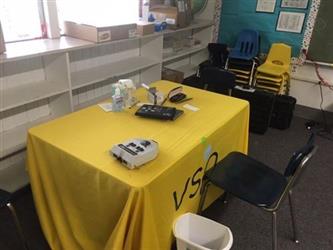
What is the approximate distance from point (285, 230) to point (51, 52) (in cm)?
190

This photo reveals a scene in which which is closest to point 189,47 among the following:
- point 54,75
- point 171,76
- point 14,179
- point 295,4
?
point 171,76

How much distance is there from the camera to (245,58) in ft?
11.1

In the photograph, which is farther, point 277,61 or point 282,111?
point 277,61

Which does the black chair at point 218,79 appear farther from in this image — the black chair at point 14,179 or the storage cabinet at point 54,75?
the black chair at point 14,179

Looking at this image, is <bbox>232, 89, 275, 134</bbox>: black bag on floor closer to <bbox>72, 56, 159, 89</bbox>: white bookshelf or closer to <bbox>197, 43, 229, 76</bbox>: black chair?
<bbox>197, 43, 229, 76</bbox>: black chair

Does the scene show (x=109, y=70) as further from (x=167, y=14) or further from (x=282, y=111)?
(x=282, y=111)

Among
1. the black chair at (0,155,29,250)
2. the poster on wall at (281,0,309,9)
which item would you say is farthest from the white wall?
the black chair at (0,155,29,250)

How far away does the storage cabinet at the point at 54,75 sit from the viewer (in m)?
1.89

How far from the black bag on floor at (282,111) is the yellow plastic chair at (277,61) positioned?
0.30 metres

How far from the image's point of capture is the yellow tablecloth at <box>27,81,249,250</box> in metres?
1.17

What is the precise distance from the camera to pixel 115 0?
2756 mm

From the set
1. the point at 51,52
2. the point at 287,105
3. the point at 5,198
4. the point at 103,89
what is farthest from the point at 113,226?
the point at 287,105

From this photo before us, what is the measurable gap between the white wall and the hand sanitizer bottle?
8.27ft

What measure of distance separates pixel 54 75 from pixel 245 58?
2178 mm
